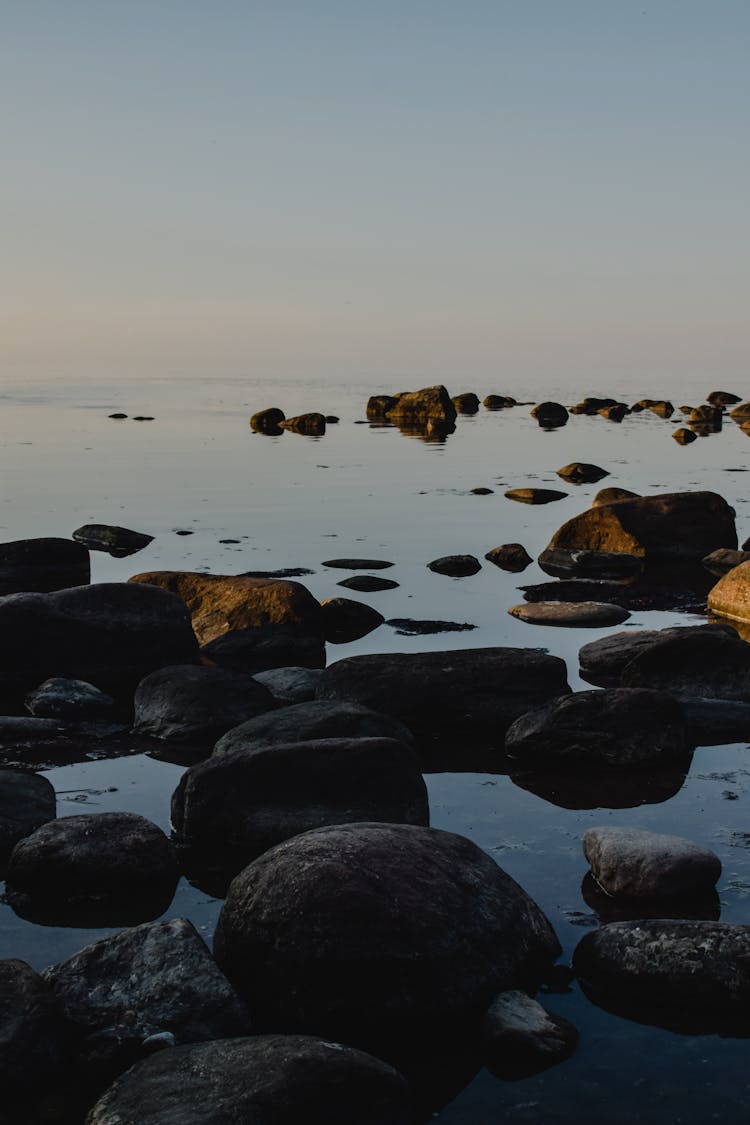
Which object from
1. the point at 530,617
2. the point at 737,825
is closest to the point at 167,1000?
the point at 737,825

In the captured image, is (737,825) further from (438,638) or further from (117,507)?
(117,507)

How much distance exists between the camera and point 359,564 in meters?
17.1

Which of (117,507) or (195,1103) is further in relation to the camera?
(117,507)

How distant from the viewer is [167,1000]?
5.22 metres

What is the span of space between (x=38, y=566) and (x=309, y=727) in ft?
28.4

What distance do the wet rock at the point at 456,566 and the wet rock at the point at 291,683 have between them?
622 cm

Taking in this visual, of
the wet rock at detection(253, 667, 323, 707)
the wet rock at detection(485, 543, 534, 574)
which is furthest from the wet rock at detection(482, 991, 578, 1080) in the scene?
the wet rock at detection(485, 543, 534, 574)

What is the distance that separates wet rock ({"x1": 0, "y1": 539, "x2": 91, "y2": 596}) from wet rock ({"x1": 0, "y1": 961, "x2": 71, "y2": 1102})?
36.1 ft

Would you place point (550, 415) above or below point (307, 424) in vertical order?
above

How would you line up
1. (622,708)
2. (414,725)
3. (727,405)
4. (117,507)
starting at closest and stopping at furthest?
(622,708)
(414,725)
(117,507)
(727,405)

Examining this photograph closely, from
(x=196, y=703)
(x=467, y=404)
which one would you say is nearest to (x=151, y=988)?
(x=196, y=703)

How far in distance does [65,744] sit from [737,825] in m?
4.88

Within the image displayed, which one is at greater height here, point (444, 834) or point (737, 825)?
point (444, 834)

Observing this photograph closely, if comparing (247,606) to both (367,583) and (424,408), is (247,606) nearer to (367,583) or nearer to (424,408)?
(367,583)
